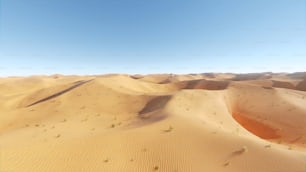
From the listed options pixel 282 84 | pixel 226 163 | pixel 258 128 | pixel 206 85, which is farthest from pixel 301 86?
pixel 226 163

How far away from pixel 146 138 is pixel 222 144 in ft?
11.8

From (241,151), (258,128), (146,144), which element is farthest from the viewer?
(258,128)

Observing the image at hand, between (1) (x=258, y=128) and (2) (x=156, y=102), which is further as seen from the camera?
(2) (x=156, y=102)

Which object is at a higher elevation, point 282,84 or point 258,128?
point 282,84

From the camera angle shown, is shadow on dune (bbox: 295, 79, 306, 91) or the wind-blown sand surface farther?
shadow on dune (bbox: 295, 79, 306, 91)

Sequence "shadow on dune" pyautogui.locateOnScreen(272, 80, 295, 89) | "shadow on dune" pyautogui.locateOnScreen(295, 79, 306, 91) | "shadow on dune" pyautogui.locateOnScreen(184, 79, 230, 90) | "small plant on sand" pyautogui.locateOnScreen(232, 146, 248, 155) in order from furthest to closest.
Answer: "shadow on dune" pyautogui.locateOnScreen(272, 80, 295, 89), "shadow on dune" pyautogui.locateOnScreen(295, 79, 306, 91), "shadow on dune" pyautogui.locateOnScreen(184, 79, 230, 90), "small plant on sand" pyautogui.locateOnScreen(232, 146, 248, 155)

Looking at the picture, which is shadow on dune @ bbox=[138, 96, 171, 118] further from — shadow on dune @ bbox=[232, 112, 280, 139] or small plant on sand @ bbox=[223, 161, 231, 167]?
small plant on sand @ bbox=[223, 161, 231, 167]

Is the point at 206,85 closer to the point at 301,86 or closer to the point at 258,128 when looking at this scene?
the point at 301,86

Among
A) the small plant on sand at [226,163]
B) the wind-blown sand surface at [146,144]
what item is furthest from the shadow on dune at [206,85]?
the small plant on sand at [226,163]

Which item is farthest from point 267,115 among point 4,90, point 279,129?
point 4,90

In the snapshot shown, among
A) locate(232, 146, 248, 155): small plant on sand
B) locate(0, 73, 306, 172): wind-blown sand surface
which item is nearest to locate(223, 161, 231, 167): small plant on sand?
locate(0, 73, 306, 172): wind-blown sand surface

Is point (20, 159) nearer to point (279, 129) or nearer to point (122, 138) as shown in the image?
point (122, 138)

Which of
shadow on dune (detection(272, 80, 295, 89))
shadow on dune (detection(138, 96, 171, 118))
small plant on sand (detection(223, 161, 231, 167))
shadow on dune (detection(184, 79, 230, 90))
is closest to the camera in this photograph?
small plant on sand (detection(223, 161, 231, 167))

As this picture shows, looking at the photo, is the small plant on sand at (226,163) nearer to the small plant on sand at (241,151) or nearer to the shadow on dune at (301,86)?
the small plant on sand at (241,151)
